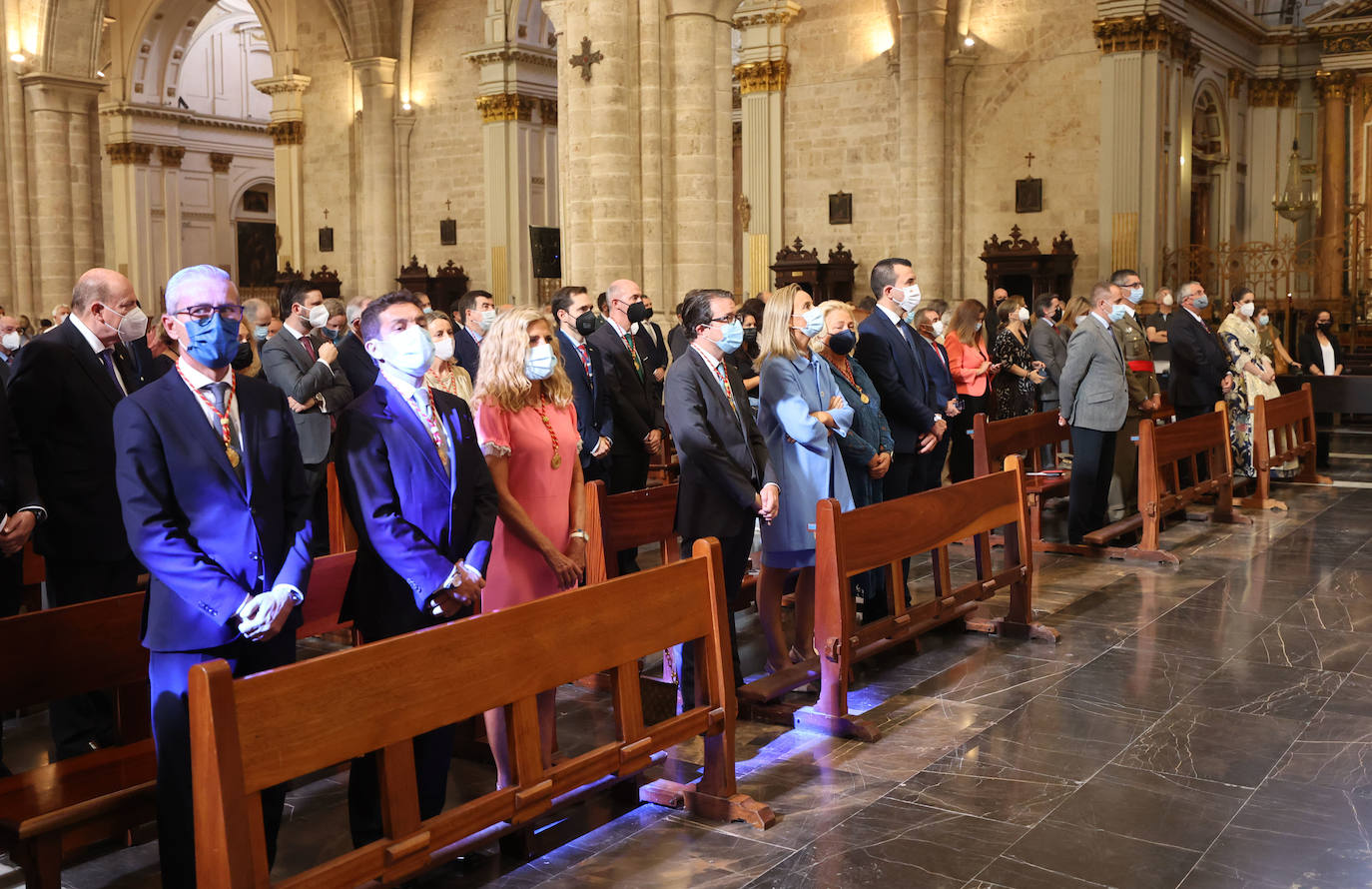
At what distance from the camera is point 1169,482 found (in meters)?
9.27

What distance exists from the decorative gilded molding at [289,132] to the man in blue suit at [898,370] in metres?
18.8

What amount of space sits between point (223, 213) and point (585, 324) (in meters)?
26.6

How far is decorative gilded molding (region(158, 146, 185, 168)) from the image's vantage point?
2680 cm

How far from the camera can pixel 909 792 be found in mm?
4336

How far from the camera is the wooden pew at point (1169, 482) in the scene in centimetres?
816

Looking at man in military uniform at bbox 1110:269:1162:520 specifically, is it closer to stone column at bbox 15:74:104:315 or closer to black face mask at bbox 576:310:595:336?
black face mask at bbox 576:310:595:336

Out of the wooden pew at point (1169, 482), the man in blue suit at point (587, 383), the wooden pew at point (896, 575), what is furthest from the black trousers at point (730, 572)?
the wooden pew at point (1169, 482)

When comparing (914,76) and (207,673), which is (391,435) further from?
(914,76)

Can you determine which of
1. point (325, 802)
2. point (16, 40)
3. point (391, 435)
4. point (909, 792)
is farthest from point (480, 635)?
point (16, 40)

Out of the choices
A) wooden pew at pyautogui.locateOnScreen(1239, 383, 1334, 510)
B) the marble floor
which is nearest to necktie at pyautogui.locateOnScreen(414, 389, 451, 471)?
the marble floor

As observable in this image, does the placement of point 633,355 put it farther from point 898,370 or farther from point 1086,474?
point 1086,474

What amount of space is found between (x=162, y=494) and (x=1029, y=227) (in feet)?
54.3

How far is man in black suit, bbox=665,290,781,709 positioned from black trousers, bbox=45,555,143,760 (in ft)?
7.20

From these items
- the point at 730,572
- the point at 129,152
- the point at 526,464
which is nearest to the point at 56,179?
the point at 129,152
